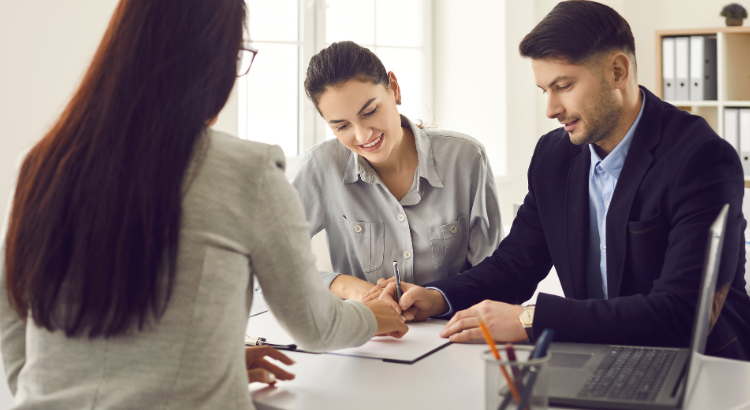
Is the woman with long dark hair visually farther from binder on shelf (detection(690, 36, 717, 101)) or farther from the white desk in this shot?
binder on shelf (detection(690, 36, 717, 101))

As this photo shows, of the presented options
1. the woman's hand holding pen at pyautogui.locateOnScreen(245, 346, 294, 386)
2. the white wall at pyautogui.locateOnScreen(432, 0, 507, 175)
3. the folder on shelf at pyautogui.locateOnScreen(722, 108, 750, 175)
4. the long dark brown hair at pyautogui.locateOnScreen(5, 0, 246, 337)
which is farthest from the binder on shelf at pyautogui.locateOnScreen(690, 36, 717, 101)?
the long dark brown hair at pyautogui.locateOnScreen(5, 0, 246, 337)

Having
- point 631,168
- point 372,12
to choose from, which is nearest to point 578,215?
point 631,168

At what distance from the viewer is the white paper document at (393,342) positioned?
1.19 metres

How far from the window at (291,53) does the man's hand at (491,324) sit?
2243 mm

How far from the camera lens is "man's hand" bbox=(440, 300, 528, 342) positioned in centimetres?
125

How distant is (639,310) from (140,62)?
35.6 inches

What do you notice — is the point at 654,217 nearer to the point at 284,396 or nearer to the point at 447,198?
the point at 447,198

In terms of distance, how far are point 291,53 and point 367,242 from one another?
190 centimetres

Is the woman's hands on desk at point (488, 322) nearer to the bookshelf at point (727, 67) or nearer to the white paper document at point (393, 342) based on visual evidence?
the white paper document at point (393, 342)

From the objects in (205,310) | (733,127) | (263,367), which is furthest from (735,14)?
(205,310)

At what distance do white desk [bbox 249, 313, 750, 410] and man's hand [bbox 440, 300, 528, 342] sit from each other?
0.07 metres

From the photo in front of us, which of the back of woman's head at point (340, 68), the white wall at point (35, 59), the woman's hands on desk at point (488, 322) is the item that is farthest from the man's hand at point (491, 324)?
the white wall at point (35, 59)

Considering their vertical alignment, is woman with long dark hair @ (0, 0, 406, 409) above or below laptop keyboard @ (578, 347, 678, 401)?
above

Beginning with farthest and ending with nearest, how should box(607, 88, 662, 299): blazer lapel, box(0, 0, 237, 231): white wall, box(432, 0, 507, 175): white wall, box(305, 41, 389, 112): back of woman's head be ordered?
box(432, 0, 507, 175): white wall, box(0, 0, 237, 231): white wall, box(305, 41, 389, 112): back of woman's head, box(607, 88, 662, 299): blazer lapel
